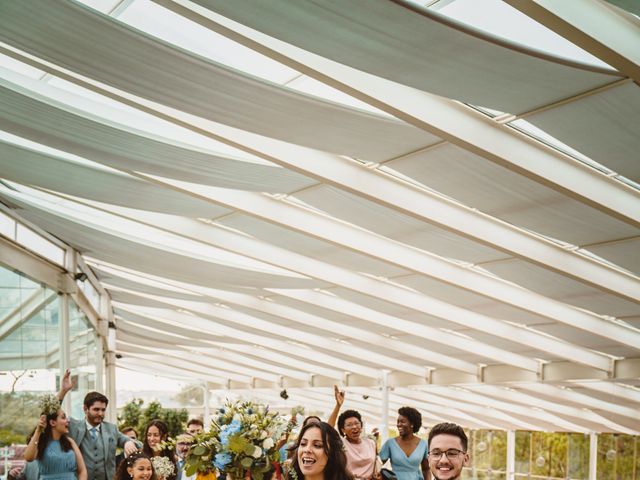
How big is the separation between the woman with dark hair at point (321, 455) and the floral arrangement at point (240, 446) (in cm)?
35

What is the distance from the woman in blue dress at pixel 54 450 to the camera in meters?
7.53

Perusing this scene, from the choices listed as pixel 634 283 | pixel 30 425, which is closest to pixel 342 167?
pixel 30 425

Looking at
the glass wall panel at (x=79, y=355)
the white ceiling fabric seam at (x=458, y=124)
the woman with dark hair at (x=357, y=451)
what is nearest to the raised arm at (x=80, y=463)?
the woman with dark hair at (x=357, y=451)

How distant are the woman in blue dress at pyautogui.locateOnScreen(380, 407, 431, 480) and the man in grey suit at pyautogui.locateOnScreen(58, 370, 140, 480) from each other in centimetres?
242

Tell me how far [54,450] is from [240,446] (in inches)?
127

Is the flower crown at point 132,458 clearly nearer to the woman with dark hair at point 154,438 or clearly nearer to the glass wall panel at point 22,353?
the woman with dark hair at point 154,438

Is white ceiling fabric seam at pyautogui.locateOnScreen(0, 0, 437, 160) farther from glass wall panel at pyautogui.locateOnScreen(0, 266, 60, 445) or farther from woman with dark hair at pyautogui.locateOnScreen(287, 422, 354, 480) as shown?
glass wall panel at pyautogui.locateOnScreen(0, 266, 60, 445)

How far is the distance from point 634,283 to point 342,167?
5.95 metres

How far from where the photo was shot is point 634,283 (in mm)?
13469

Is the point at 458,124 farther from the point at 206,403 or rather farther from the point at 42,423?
the point at 206,403

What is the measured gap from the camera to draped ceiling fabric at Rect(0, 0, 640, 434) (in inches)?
254

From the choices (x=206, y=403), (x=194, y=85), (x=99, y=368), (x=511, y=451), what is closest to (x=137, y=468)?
(x=194, y=85)

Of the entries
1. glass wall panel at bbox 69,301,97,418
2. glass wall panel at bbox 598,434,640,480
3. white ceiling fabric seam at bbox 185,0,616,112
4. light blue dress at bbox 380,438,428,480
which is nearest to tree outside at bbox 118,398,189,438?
glass wall panel at bbox 69,301,97,418

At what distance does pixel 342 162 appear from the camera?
9992 millimetres
